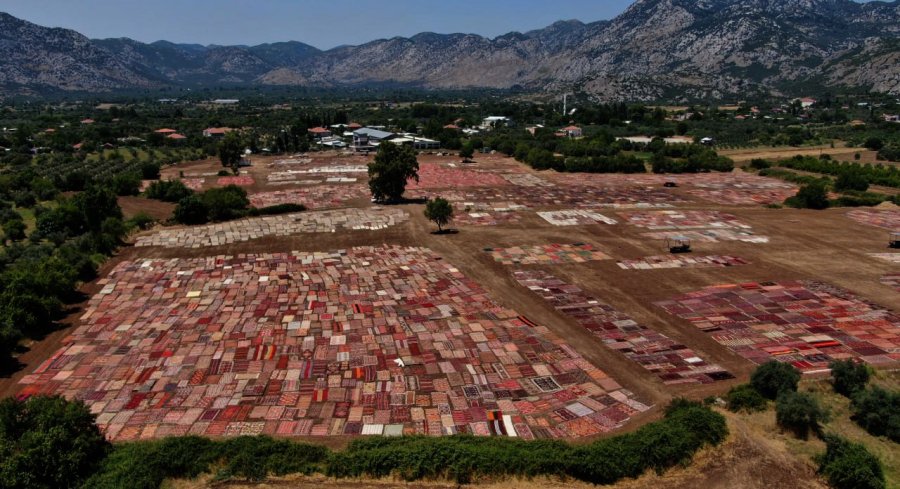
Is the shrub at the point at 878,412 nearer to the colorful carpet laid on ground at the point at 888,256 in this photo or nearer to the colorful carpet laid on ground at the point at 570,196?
the colorful carpet laid on ground at the point at 888,256

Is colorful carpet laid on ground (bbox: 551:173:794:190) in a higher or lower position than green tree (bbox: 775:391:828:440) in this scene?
lower

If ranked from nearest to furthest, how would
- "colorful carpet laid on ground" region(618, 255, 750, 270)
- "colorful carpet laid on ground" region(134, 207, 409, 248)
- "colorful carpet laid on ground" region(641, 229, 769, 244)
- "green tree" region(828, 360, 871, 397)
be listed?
"green tree" region(828, 360, 871, 397)
"colorful carpet laid on ground" region(618, 255, 750, 270)
"colorful carpet laid on ground" region(134, 207, 409, 248)
"colorful carpet laid on ground" region(641, 229, 769, 244)

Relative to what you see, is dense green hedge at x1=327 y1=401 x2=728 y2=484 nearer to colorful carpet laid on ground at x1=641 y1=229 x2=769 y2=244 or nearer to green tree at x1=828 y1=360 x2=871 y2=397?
green tree at x1=828 y1=360 x2=871 y2=397

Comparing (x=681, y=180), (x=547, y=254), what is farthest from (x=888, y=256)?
(x=681, y=180)

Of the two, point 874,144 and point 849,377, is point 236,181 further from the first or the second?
point 874,144

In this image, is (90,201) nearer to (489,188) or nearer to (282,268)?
(282,268)

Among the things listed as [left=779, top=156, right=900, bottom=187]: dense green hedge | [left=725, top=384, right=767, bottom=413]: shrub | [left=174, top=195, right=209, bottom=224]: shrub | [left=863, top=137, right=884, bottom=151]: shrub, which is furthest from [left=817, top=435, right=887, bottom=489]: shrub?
[left=863, top=137, right=884, bottom=151]: shrub
